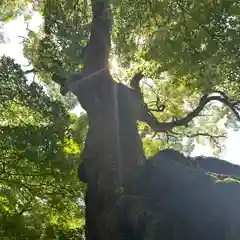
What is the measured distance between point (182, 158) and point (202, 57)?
1.92 metres

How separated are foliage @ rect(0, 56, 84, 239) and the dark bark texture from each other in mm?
780

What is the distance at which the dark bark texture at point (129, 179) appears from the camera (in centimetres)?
525

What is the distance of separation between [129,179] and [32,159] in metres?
2.01

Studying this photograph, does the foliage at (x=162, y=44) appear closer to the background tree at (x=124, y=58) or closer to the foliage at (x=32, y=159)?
the background tree at (x=124, y=58)

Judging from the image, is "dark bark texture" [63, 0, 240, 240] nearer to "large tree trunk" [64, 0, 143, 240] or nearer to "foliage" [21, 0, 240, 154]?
"large tree trunk" [64, 0, 143, 240]

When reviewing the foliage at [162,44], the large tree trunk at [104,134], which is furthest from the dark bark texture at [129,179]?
the foliage at [162,44]

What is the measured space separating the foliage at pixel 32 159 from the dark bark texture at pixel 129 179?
78 cm

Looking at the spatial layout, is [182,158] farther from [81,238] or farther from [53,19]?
[53,19]

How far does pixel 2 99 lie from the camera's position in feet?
25.5

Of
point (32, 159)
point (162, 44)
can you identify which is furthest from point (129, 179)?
point (162, 44)

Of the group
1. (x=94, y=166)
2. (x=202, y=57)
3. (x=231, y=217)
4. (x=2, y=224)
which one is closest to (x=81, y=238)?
(x=2, y=224)

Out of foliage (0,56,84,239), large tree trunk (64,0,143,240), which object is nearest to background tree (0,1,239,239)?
large tree trunk (64,0,143,240)

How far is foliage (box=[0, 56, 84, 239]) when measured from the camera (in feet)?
23.9

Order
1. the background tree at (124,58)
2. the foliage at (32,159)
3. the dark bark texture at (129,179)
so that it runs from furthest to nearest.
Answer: the foliage at (32,159)
the background tree at (124,58)
the dark bark texture at (129,179)
